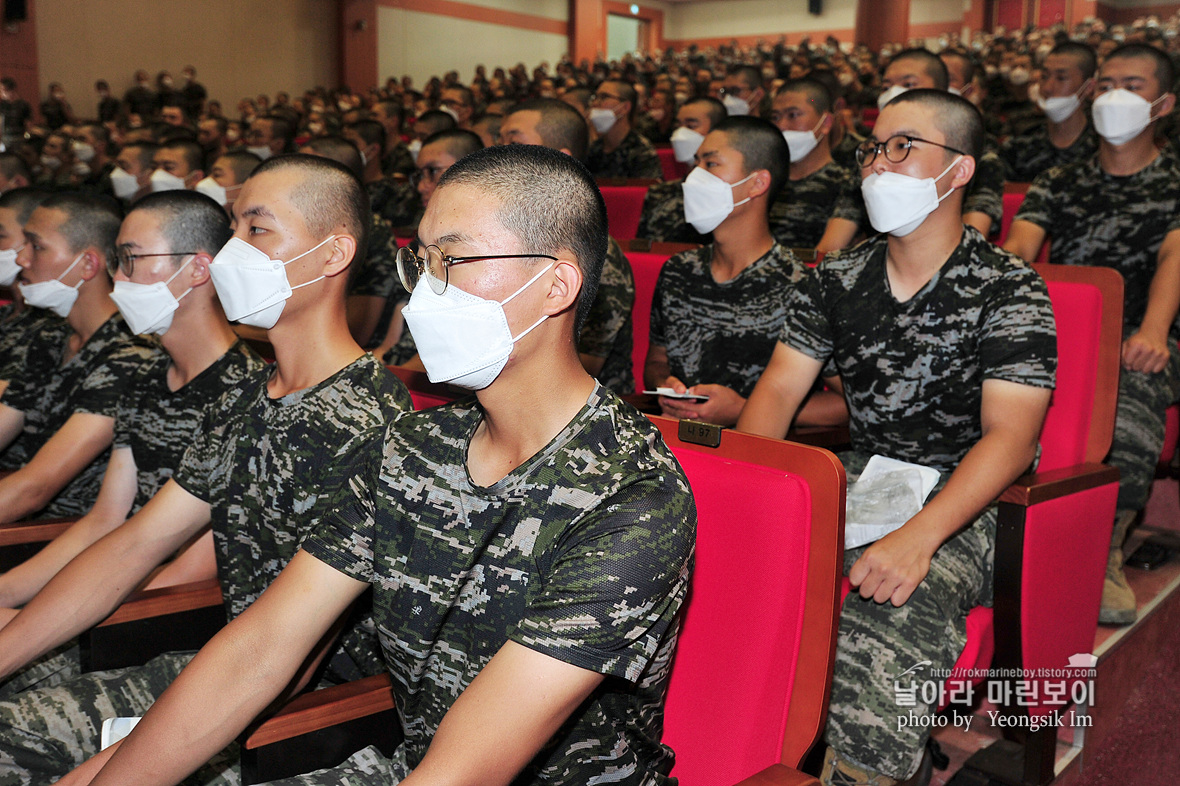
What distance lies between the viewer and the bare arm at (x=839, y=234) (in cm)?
364

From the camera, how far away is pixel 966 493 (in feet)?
5.98

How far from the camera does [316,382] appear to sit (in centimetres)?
164

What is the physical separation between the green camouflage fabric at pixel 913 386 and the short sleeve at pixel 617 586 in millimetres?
832

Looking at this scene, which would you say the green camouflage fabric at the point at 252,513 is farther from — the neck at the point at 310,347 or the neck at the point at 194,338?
the neck at the point at 194,338

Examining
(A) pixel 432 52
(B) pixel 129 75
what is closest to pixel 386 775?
(B) pixel 129 75

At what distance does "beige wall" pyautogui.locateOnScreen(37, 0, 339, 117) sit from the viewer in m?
12.8

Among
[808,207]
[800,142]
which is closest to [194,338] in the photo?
[808,207]

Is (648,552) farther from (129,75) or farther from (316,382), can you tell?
(129,75)

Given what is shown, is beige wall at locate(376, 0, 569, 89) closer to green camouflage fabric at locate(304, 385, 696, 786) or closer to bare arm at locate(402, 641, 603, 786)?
green camouflage fabric at locate(304, 385, 696, 786)

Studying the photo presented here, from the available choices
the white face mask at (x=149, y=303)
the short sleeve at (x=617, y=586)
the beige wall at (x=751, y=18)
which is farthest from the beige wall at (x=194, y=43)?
the short sleeve at (x=617, y=586)

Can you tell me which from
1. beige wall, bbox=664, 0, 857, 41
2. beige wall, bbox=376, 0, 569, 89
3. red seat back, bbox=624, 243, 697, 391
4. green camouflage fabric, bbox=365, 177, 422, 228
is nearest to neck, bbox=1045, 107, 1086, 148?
red seat back, bbox=624, 243, 697, 391

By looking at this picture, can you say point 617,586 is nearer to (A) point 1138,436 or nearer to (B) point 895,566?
(B) point 895,566

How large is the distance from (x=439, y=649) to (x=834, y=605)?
50cm

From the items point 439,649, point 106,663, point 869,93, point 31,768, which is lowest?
point 31,768
